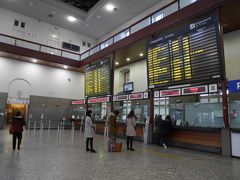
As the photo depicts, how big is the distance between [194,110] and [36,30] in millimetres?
14652

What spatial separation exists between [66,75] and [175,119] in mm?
10886

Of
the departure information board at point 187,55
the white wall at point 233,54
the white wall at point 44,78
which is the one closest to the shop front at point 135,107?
the departure information board at point 187,55

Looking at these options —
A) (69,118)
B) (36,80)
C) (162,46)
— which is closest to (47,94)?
(36,80)

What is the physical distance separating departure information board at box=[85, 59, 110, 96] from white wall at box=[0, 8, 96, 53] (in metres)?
6.35

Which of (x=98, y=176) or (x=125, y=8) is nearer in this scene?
(x=98, y=176)

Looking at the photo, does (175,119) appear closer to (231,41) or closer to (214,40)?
(214,40)

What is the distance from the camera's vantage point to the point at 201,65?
637 centimetres

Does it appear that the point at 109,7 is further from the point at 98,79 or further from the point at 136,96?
the point at 136,96

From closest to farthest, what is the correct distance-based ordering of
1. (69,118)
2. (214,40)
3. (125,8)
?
(214,40) → (125,8) → (69,118)

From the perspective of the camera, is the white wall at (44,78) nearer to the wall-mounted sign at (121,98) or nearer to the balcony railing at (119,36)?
the balcony railing at (119,36)

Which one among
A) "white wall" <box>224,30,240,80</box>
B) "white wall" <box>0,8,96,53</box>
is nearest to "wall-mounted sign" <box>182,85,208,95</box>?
"white wall" <box>224,30,240,80</box>

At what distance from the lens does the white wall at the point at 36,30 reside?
48.0 ft

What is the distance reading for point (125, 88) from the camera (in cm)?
1311

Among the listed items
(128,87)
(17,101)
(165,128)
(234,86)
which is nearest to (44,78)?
(17,101)
